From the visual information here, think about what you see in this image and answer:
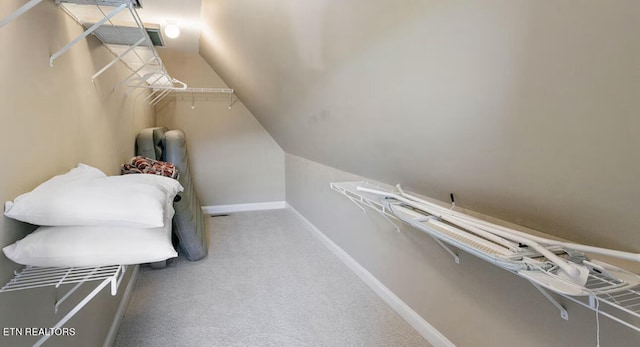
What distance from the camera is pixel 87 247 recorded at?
3.14 feet

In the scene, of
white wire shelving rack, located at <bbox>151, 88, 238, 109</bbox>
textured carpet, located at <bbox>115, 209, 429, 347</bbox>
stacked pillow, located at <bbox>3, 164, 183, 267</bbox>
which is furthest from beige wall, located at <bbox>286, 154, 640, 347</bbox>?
white wire shelving rack, located at <bbox>151, 88, 238, 109</bbox>

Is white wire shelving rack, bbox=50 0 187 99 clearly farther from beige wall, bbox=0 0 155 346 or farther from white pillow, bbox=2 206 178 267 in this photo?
white pillow, bbox=2 206 178 267

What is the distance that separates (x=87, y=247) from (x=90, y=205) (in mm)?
130

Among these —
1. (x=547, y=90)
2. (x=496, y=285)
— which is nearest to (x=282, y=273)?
(x=496, y=285)

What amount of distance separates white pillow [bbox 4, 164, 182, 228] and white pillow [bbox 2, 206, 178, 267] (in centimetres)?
3

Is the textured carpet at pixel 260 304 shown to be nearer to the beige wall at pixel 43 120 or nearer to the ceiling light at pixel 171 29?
the beige wall at pixel 43 120

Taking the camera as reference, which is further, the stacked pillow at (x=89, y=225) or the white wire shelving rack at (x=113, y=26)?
the white wire shelving rack at (x=113, y=26)

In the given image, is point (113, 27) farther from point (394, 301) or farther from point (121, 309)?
point (394, 301)

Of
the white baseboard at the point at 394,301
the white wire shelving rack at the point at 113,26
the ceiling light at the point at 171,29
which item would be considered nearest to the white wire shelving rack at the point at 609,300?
the white baseboard at the point at 394,301

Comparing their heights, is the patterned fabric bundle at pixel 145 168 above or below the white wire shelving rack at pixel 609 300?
above

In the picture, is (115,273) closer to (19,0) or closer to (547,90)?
(19,0)

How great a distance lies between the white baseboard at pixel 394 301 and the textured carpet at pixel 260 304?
4 centimetres

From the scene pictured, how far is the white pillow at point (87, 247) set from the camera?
Answer: 36.4 inches

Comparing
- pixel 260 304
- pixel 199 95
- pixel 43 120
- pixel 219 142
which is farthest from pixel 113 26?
pixel 219 142
